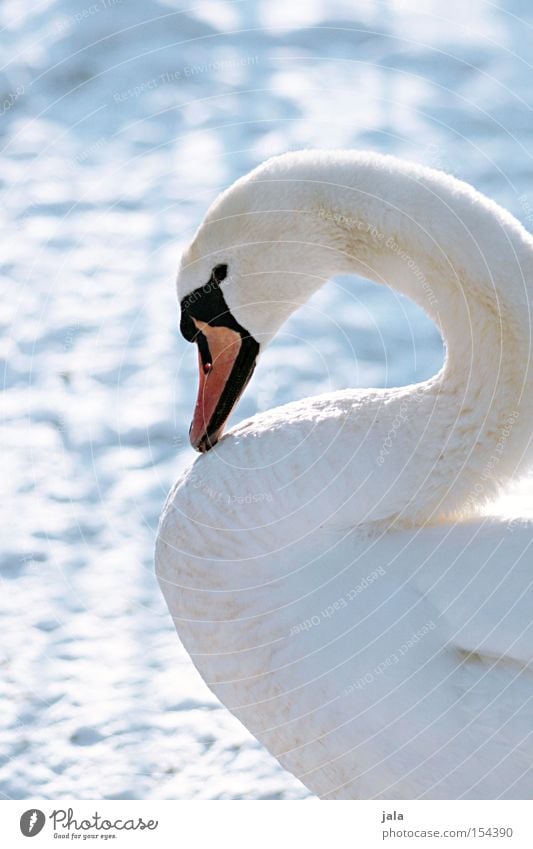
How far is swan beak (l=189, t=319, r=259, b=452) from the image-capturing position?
3.61 m

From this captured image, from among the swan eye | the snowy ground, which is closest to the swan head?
the swan eye

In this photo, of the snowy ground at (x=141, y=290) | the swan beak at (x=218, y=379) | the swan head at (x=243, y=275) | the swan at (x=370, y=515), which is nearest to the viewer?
the swan at (x=370, y=515)

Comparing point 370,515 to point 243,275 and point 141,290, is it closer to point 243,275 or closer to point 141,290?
point 243,275

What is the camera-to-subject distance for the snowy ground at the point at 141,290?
4500 millimetres

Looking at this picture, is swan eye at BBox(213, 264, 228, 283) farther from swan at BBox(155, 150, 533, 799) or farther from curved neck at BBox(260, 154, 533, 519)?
curved neck at BBox(260, 154, 533, 519)

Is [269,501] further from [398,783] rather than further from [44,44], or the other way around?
[44,44]

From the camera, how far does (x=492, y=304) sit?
3365mm

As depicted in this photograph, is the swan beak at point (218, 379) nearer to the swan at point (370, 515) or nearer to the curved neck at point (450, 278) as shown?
the swan at point (370, 515)

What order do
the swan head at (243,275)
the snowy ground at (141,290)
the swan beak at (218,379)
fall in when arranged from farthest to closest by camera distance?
the snowy ground at (141,290)
the swan beak at (218,379)
the swan head at (243,275)

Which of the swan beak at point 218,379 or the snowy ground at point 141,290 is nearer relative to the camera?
the swan beak at point 218,379

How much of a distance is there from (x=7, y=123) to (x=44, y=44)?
0.57 meters

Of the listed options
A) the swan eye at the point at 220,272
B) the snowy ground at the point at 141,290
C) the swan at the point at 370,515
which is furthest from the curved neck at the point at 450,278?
the snowy ground at the point at 141,290

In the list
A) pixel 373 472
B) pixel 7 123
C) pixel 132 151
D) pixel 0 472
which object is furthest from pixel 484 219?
pixel 7 123

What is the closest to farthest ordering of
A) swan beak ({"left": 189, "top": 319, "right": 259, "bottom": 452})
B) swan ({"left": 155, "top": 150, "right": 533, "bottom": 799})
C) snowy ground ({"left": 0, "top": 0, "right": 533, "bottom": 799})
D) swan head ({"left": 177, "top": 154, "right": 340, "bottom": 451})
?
swan ({"left": 155, "top": 150, "right": 533, "bottom": 799})
swan head ({"left": 177, "top": 154, "right": 340, "bottom": 451})
swan beak ({"left": 189, "top": 319, "right": 259, "bottom": 452})
snowy ground ({"left": 0, "top": 0, "right": 533, "bottom": 799})
